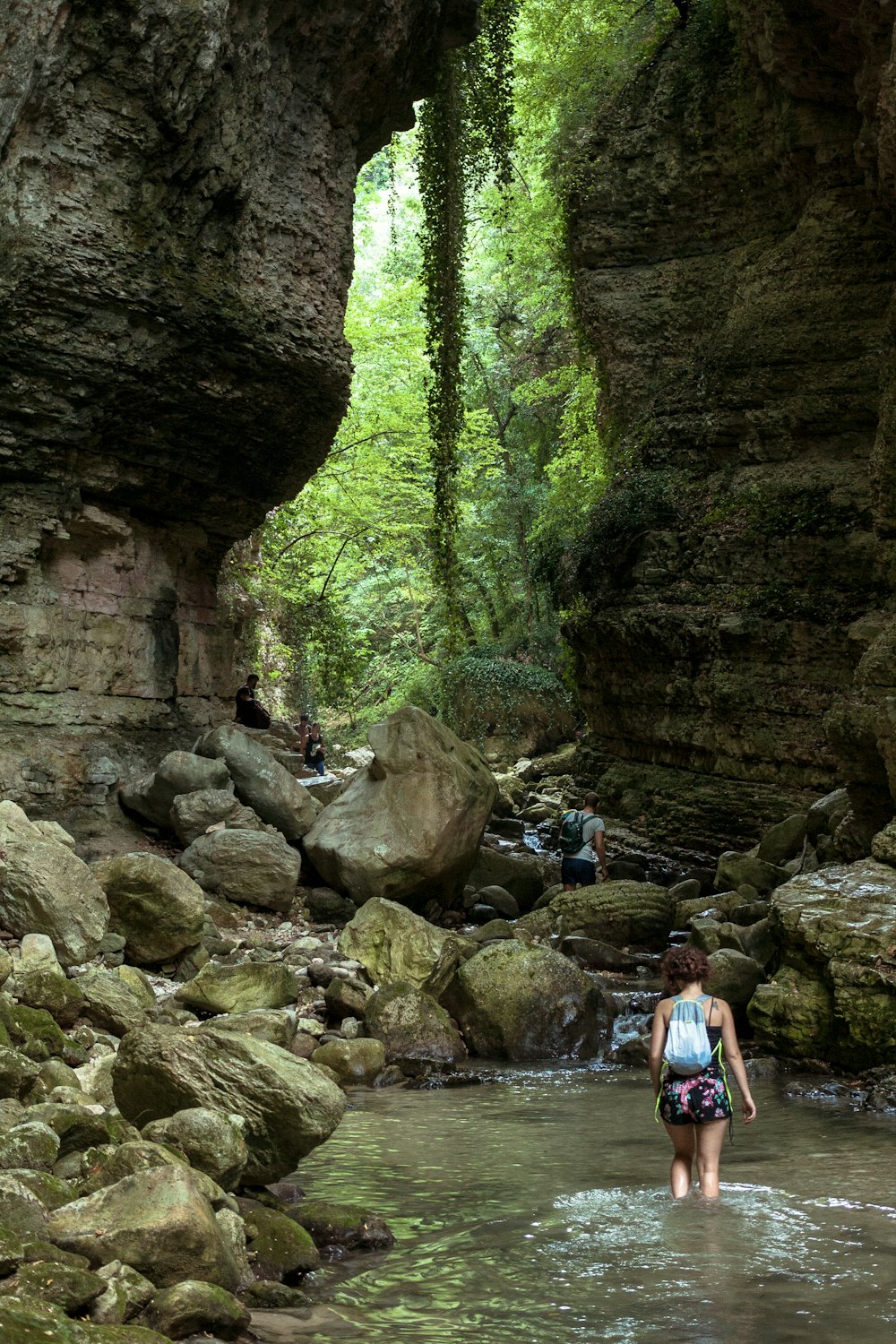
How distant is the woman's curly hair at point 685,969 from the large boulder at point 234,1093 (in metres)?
1.70

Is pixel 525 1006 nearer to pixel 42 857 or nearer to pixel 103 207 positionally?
pixel 42 857

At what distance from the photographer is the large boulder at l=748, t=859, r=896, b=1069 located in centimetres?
771

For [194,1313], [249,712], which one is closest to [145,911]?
[194,1313]

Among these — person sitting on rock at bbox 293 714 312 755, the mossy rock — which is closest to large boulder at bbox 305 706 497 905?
the mossy rock

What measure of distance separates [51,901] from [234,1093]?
3.44 meters

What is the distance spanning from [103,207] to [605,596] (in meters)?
10.0

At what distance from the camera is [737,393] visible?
1745 cm

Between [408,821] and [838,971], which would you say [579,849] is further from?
[838,971]

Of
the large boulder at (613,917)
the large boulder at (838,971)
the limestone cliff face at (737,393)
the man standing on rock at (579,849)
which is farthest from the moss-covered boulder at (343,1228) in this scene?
the limestone cliff face at (737,393)

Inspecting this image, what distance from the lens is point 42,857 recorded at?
8.43m

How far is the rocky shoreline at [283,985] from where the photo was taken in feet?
13.1

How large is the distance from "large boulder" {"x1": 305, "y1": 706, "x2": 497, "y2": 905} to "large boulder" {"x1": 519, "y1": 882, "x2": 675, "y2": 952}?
1.08 metres

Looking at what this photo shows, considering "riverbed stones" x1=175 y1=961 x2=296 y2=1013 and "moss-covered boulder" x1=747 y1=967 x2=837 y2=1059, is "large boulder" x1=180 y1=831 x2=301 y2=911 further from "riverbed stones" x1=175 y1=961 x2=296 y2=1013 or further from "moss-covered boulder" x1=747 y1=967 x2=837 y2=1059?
"moss-covered boulder" x1=747 y1=967 x2=837 y2=1059

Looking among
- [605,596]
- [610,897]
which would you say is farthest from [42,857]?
[605,596]
